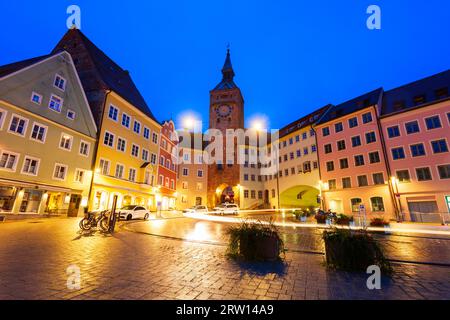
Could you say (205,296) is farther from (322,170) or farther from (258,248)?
(322,170)

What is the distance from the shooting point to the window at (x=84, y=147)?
23.1 m

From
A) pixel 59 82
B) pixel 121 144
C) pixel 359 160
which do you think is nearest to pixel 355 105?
pixel 359 160

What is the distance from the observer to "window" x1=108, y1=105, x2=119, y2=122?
87.7 feet

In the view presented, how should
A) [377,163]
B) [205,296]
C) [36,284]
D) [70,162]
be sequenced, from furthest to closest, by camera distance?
[377,163]
[70,162]
[36,284]
[205,296]

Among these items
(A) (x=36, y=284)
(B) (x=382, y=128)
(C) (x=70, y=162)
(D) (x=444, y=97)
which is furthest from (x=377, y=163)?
(C) (x=70, y=162)

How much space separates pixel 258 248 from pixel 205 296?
3019mm

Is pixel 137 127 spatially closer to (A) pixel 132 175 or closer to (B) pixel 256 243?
(A) pixel 132 175

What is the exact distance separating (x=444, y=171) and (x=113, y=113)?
133ft

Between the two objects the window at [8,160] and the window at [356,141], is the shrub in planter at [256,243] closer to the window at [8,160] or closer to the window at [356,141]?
the window at [8,160]

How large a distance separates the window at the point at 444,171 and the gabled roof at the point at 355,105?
11.3m

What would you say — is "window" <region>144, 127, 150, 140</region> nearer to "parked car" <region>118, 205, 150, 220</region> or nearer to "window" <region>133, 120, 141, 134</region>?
"window" <region>133, 120, 141, 134</region>

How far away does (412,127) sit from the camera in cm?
2672
